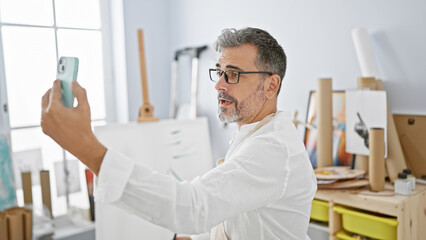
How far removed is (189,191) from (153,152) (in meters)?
1.46

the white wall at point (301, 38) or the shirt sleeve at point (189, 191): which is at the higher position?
the white wall at point (301, 38)

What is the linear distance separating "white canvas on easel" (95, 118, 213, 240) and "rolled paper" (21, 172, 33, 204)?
1.90 feet

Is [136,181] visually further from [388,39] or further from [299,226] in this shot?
[388,39]

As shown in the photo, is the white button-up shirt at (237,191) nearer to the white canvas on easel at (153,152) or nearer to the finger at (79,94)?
the finger at (79,94)

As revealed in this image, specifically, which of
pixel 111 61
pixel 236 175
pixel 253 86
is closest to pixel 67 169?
pixel 111 61

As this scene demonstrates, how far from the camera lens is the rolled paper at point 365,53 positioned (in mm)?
1817

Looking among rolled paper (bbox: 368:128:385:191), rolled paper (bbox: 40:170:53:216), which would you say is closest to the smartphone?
rolled paper (bbox: 368:128:385:191)

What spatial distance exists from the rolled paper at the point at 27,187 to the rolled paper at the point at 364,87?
76.2 inches

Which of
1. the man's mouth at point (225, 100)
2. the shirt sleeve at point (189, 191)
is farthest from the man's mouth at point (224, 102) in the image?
the shirt sleeve at point (189, 191)

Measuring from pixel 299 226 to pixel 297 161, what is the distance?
0.22 metres

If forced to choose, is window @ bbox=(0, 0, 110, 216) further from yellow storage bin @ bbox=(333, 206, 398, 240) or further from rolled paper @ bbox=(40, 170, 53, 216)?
yellow storage bin @ bbox=(333, 206, 398, 240)

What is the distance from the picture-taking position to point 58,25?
2.61m

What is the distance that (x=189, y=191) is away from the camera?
758 millimetres

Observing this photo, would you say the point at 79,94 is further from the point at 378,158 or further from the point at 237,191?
the point at 378,158
